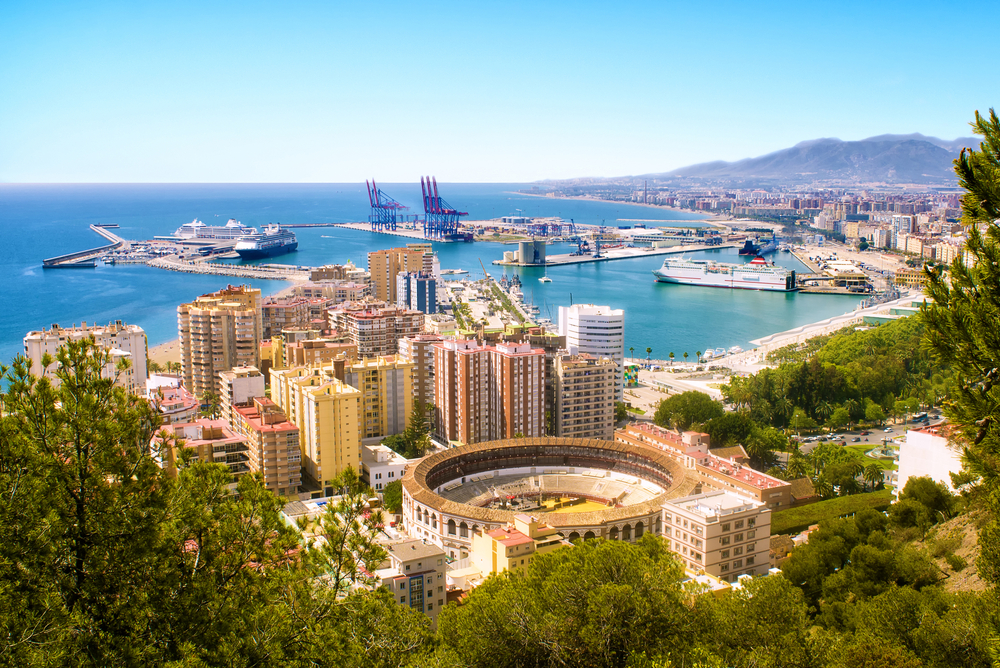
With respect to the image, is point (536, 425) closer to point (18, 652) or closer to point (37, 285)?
point (18, 652)

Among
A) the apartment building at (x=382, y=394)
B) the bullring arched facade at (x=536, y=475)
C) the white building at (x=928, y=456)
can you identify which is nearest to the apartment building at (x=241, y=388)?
the apartment building at (x=382, y=394)

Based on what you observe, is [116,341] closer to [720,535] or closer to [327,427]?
[327,427]

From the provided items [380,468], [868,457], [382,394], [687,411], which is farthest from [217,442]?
[868,457]

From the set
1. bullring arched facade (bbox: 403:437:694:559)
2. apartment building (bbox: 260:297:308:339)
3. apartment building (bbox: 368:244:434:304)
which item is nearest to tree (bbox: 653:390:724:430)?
bullring arched facade (bbox: 403:437:694:559)

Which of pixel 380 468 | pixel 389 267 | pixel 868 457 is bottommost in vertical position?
pixel 868 457

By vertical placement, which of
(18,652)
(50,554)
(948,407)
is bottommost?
(18,652)

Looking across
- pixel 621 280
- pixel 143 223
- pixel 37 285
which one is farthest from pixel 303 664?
pixel 143 223
